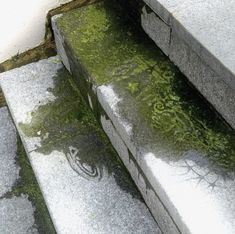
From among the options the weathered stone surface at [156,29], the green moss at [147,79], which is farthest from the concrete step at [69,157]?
the weathered stone surface at [156,29]

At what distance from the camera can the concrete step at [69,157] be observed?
226cm

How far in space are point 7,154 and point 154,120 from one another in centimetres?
116

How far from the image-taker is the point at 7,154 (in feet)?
9.22

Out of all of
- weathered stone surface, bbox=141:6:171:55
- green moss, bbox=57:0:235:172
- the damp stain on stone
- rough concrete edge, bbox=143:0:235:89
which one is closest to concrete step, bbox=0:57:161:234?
the damp stain on stone

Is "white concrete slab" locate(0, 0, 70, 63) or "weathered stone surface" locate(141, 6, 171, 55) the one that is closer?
"weathered stone surface" locate(141, 6, 171, 55)

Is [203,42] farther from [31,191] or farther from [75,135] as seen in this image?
[31,191]

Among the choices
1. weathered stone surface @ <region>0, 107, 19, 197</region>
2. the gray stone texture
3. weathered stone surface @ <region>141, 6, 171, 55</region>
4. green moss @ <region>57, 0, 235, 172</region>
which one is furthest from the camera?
weathered stone surface @ <region>0, 107, 19, 197</region>

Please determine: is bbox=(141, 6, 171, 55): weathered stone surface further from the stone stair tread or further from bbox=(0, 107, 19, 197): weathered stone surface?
bbox=(0, 107, 19, 197): weathered stone surface

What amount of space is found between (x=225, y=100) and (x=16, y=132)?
62.3 inches

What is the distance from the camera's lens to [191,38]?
211 cm

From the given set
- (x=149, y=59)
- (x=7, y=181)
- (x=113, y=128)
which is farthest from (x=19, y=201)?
(x=149, y=59)

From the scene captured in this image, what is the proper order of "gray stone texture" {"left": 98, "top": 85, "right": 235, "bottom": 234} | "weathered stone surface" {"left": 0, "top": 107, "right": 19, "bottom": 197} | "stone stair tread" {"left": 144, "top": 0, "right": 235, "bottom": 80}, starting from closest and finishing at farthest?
"gray stone texture" {"left": 98, "top": 85, "right": 235, "bottom": 234} < "stone stair tread" {"left": 144, "top": 0, "right": 235, "bottom": 80} < "weathered stone surface" {"left": 0, "top": 107, "right": 19, "bottom": 197}

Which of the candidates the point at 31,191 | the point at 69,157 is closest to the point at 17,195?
the point at 31,191

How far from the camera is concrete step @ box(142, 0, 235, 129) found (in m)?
2.00
